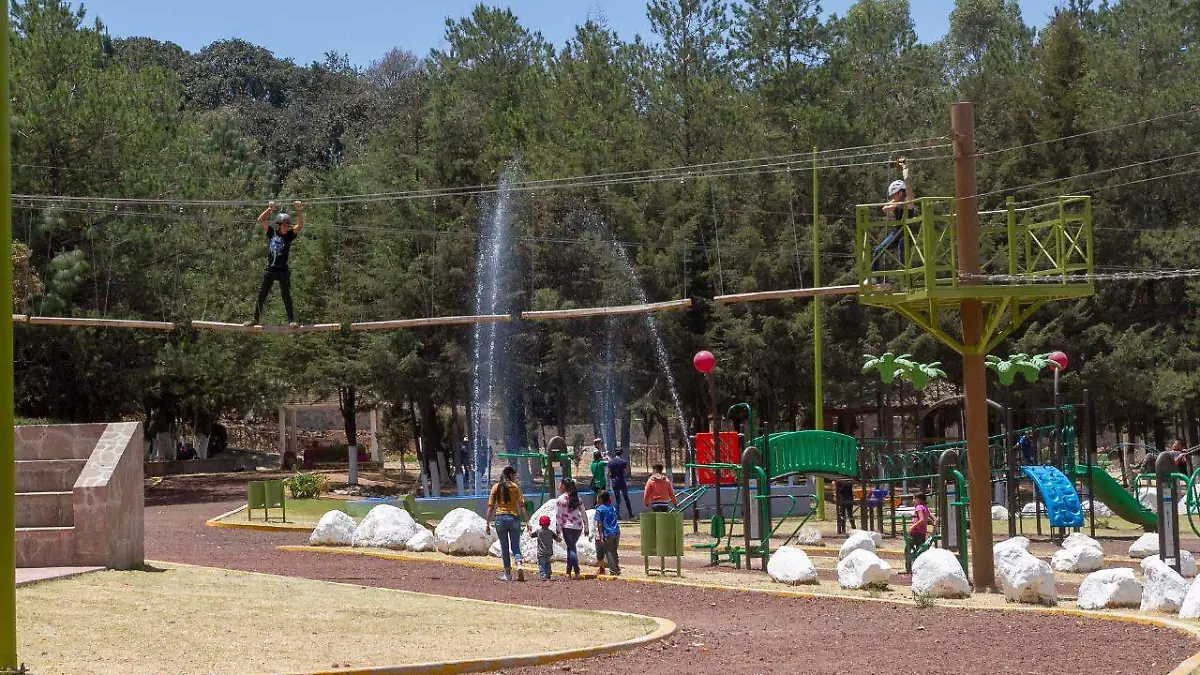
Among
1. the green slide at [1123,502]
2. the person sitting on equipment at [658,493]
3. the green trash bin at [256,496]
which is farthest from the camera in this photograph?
the green trash bin at [256,496]

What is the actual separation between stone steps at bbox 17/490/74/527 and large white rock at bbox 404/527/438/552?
7437 mm

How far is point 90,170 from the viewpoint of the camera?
3962 centimetres

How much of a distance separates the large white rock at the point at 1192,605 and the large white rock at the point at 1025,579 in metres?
2.10

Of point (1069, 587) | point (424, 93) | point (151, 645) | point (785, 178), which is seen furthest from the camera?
point (424, 93)

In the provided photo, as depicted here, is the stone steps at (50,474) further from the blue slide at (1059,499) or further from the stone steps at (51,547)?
the blue slide at (1059,499)

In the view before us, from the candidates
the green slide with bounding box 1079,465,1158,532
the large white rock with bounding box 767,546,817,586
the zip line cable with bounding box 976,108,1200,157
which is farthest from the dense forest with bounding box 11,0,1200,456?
the large white rock with bounding box 767,546,817,586

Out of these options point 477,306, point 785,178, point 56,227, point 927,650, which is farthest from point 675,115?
point 927,650

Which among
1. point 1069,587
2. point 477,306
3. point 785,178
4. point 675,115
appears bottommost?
point 1069,587

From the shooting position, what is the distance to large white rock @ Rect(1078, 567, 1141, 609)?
16594 mm

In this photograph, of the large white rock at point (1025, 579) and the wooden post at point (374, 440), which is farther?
the wooden post at point (374, 440)

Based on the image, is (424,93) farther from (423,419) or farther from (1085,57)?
(1085,57)

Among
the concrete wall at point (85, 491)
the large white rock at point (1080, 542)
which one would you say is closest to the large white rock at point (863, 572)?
the large white rock at point (1080, 542)

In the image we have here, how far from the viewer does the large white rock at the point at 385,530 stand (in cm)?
2572

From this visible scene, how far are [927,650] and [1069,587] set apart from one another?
6.88m
